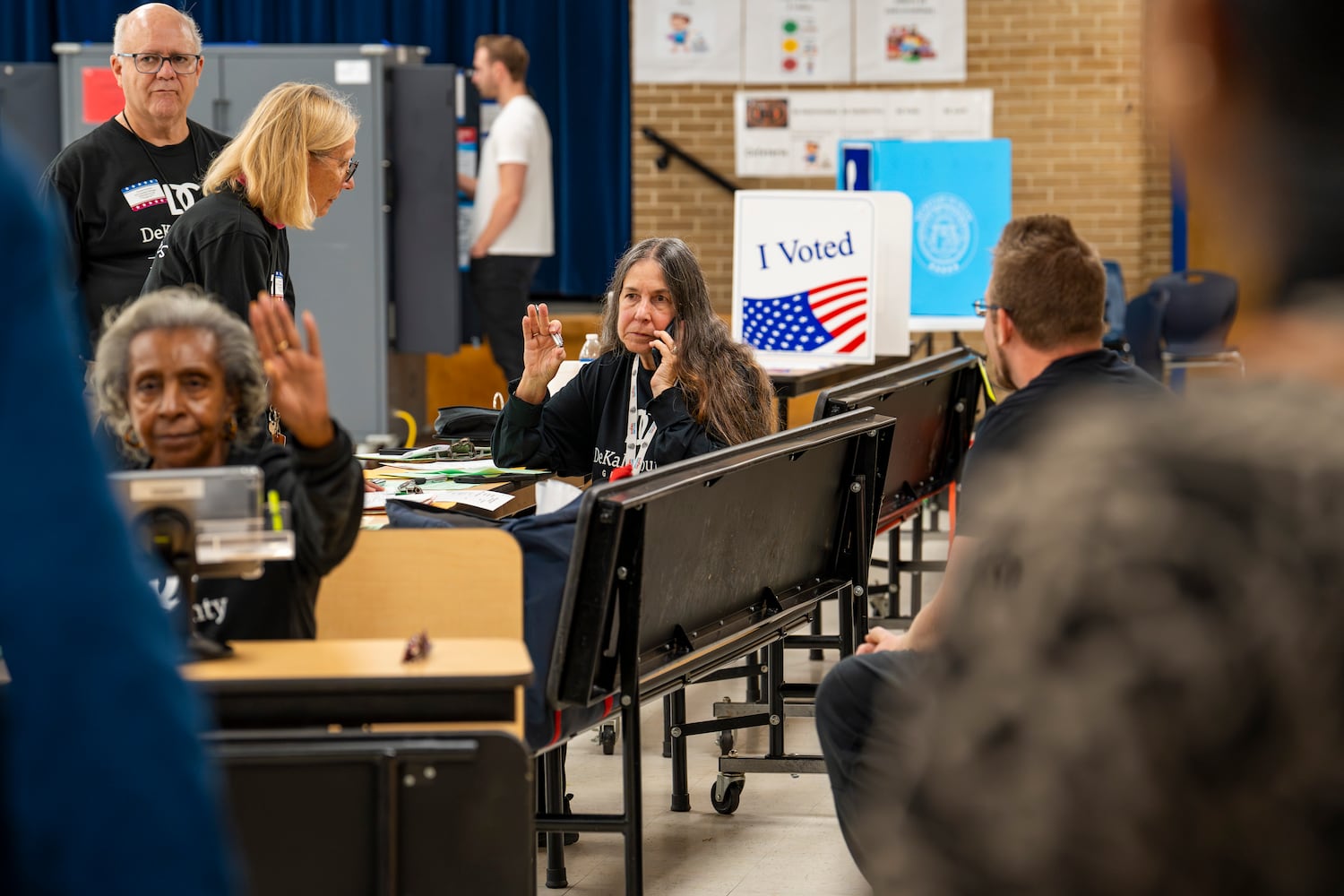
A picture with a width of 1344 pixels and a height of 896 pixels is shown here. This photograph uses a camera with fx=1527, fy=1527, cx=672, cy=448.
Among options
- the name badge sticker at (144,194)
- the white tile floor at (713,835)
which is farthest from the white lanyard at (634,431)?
the name badge sticker at (144,194)

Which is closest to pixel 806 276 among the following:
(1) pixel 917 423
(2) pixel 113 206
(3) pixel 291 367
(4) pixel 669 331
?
(1) pixel 917 423

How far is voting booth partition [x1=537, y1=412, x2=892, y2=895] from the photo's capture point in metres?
2.48

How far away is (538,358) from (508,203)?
4.25 m

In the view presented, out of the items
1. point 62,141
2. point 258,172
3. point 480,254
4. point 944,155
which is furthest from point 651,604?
point 62,141

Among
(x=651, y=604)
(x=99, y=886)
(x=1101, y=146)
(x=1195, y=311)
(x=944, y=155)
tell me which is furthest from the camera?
(x=1101, y=146)

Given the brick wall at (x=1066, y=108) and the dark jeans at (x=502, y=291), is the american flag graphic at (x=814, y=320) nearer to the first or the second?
the dark jeans at (x=502, y=291)

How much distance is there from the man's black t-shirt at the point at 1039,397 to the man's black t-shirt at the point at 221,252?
159 centimetres

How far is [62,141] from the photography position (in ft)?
26.4

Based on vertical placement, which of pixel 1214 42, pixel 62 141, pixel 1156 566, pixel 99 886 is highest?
pixel 62 141

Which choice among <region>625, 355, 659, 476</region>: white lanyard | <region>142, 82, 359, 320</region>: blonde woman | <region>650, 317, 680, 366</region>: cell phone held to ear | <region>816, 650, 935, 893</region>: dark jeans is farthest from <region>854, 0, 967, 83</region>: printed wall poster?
<region>816, 650, 935, 893</region>: dark jeans

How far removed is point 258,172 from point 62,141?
17.5 ft

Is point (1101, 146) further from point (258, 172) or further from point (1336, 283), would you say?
point (1336, 283)

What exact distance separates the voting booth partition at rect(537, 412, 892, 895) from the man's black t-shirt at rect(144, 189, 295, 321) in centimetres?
120

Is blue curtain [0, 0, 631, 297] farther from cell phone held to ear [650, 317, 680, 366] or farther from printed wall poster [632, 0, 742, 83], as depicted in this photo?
cell phone held to ear [650, 317, 680, 366]
